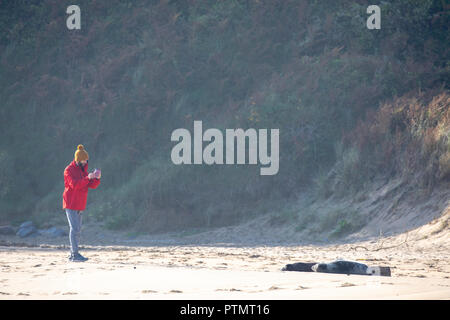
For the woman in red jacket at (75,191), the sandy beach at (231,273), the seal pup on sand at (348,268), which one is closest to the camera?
the sandy beach at (231,273)

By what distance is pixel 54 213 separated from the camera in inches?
695

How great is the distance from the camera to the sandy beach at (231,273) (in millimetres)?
5828

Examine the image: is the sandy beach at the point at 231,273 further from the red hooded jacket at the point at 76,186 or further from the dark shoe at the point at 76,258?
the red hooded jacket at the point at 76,186

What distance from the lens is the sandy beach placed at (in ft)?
19.1

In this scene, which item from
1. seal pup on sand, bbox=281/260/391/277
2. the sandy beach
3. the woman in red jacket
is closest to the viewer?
the sandy beach

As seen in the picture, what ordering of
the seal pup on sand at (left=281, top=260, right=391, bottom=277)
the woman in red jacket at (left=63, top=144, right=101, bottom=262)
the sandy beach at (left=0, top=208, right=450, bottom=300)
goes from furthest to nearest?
1. the woman in red jacket at (left=63, top=144, right=101, bottom=262)
2. the seal pup on sand at (left=281, top=260, right=391, bottom=277)
3. the sandy beach at (left=0, top=208, right=450, bottom=300)

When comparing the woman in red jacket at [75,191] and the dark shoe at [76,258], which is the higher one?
the woman in red jacket at [75,191]

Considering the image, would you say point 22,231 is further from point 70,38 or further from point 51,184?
point 70,38

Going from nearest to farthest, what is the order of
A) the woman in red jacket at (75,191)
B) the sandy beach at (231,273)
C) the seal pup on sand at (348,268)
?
the sandy beach at (231,273) < the seal pup on sand at (348,268) < the woman in red jacket at (75,191)

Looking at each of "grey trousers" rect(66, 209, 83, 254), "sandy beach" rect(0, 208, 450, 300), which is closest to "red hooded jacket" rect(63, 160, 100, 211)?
"grey trousers" rect(66, 209, 83, 254)

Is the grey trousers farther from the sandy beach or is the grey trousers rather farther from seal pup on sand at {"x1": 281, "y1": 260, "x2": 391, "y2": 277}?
seal pup on sand at {"x1": 281, "y1": 260, "x2": 391, "y2": 277}

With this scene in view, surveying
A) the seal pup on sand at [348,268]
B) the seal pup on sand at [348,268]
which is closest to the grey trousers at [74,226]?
the seal pup on sand at [348,268]

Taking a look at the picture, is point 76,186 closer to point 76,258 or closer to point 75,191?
point 75,191

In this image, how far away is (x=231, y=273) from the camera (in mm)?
7445
